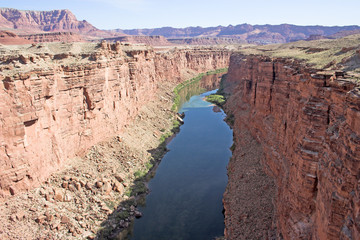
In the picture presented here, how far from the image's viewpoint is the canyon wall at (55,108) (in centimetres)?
2061

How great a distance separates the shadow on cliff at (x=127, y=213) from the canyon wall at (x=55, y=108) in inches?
261

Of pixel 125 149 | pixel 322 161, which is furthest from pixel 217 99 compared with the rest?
pixel 322 161

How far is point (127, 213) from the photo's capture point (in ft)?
86.9

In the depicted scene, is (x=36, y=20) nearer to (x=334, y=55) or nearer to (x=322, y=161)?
(x=334, y=55)

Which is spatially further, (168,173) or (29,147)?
(168,173)

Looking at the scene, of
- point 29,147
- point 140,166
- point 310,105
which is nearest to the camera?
point 310,105

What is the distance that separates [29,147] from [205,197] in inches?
730

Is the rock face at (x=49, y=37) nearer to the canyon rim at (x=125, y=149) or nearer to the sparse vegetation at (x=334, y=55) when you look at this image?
→ the canyon rim at (x=125, y=149)

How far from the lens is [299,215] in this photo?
13.9m

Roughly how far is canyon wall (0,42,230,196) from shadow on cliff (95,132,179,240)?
6.62 meters

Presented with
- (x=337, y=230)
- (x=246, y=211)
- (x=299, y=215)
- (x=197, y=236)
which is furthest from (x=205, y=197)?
(x=337, y=230)

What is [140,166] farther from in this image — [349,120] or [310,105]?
[349,120]

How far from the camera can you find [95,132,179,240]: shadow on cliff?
24.0 m

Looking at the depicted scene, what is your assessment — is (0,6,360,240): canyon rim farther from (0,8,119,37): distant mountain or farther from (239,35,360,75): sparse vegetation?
(0,8,119,37): distant mountain
